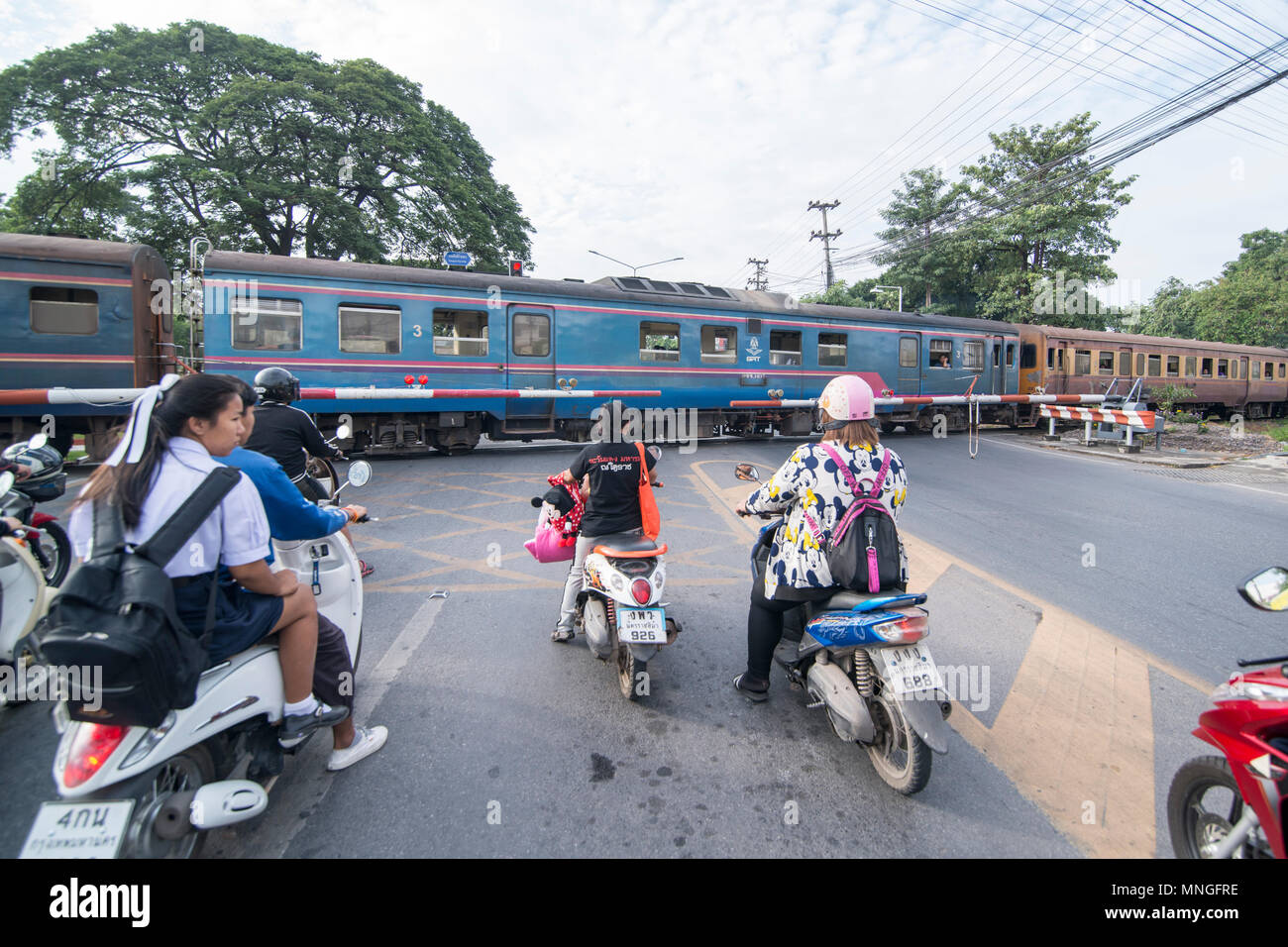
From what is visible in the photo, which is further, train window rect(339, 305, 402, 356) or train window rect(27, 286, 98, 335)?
train window rect(339, 305, 402, 356)

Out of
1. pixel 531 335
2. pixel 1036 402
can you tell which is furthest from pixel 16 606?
pixel 1036 402

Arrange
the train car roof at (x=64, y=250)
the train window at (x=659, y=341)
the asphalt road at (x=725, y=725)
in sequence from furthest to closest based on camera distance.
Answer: the train window at (x=659, y=341)
the train car roof at (x=64, y=250)
the asphalt road at (x=725, y=725)

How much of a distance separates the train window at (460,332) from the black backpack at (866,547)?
953 cm

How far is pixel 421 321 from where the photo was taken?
10.7 meters

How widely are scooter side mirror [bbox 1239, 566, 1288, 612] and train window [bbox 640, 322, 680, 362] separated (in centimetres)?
1115

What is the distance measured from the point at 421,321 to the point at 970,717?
9.98 metres

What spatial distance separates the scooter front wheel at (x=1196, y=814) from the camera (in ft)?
6.34

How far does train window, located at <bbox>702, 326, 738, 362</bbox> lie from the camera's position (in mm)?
→ 13297

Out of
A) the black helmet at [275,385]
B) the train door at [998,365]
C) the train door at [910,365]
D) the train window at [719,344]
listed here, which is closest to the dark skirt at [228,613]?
the black helmet at [275,385]

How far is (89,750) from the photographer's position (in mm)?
1790

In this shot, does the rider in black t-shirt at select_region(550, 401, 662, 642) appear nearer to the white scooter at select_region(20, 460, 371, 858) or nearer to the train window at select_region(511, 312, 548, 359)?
the white scooter at select_region(20, 460, 371, 858)

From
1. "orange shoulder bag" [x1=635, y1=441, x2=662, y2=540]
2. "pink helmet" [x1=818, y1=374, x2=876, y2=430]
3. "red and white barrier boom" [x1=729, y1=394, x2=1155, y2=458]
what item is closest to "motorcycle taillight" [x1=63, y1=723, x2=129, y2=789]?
"orange shoulder bag" [x1=635, y1=441, x2=662, y2=540]

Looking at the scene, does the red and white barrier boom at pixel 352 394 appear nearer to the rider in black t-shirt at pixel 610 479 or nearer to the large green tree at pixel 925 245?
the rider in black t-shirt at pixel 610 479
